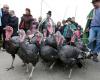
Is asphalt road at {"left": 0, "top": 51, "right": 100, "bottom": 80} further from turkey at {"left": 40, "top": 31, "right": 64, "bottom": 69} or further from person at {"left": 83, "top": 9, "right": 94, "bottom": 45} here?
person at {"left": 83, "top": 9, "right": 94, "bottom": 45}

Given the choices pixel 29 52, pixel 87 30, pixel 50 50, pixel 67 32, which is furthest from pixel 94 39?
pixel 29 52

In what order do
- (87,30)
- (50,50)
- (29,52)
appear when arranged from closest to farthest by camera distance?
(29,52), (50,50), (87,30)

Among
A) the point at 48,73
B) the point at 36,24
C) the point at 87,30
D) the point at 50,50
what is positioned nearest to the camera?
the point at 50,50

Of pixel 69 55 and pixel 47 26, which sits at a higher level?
pixel 47 26

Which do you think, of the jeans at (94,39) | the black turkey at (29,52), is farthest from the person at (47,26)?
the black turkey at (29,52)

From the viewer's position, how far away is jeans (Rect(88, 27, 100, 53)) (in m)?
11.1

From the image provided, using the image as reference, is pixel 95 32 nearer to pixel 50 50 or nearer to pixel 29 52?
pixel 50 50

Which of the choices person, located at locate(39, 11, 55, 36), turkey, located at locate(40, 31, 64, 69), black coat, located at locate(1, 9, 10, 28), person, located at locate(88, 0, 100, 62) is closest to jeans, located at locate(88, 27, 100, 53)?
person, located at locate(88, 0, 100, 62)

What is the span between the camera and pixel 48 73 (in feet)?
35.0

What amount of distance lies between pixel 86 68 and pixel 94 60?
0.80 metres

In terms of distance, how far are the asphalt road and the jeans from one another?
69 centimetres

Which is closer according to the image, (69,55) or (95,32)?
(69,55)

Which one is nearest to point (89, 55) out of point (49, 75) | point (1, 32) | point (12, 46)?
point (49, 75)

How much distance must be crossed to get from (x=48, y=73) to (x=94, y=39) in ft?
6.63
